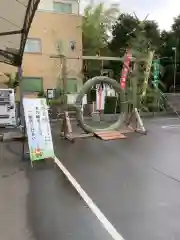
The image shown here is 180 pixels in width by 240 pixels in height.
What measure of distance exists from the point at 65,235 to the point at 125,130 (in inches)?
405

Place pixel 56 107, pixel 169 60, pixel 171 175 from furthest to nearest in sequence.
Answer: pixel 169 60
pixel 56 107
pixel 171 175

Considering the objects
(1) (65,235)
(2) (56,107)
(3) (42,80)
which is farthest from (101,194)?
(3) (42,80)

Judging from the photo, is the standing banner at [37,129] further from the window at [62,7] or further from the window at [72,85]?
the window at [62,7]

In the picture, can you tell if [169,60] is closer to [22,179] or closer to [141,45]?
[141,45]

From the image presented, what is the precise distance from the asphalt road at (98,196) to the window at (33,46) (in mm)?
15572

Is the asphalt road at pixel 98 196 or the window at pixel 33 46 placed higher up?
the window at pixel 33 46

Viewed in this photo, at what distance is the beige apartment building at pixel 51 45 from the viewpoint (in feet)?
79.0

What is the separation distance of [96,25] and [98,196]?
2697 cm

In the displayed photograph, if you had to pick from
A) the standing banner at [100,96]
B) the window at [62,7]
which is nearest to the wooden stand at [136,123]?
the standing banner at [100,96]

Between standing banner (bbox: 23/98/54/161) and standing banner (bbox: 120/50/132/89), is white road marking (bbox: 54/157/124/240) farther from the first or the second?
standing banner (bbox: 120/50/132/89)

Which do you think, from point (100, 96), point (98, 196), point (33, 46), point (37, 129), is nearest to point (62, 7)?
point (33, 46)

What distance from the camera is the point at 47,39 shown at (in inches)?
964

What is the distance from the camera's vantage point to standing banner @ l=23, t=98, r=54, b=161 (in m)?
8.03

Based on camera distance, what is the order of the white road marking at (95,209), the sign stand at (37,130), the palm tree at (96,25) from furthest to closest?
the palm tree at (96,25), the sign stand at (37,130), the white road marking at (95,209)
